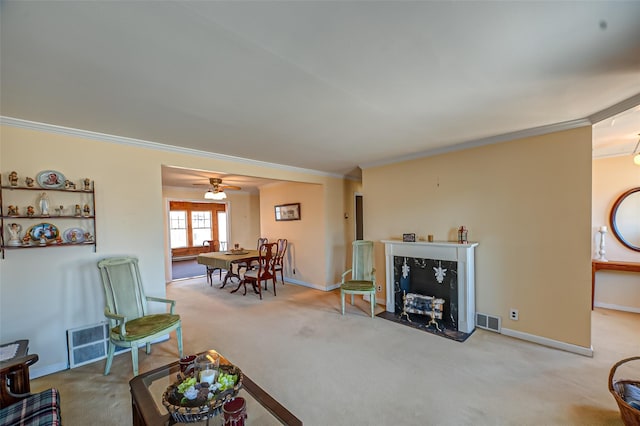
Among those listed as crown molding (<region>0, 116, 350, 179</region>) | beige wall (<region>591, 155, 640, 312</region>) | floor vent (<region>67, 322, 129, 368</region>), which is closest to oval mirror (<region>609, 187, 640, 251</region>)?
beige wall (<region>591, 155, 640, 312</region>)

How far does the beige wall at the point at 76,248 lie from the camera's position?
2420 mm

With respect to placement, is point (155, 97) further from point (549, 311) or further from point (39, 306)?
point (549, 311)

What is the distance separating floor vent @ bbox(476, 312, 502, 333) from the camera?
3232 mm

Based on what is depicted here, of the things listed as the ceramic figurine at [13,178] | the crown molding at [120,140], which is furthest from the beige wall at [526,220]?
the ceramic figurine at [13,178]

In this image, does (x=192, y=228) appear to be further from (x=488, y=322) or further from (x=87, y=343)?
(x=488, y=322)

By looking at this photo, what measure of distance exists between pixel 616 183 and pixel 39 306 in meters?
7.33

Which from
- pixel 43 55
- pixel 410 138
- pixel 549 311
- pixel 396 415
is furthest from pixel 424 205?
pixel 43 55

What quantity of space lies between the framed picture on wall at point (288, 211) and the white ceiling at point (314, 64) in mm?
3172

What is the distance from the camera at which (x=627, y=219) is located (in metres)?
3.77

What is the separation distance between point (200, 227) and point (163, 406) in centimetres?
955

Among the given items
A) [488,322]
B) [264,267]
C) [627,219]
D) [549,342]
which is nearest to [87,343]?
[264,267]

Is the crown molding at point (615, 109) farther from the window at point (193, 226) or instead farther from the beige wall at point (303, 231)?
the window at point (193, 226)

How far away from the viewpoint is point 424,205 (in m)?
3.93

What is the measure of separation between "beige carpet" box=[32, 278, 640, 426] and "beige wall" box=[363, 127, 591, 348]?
1.29 ft
